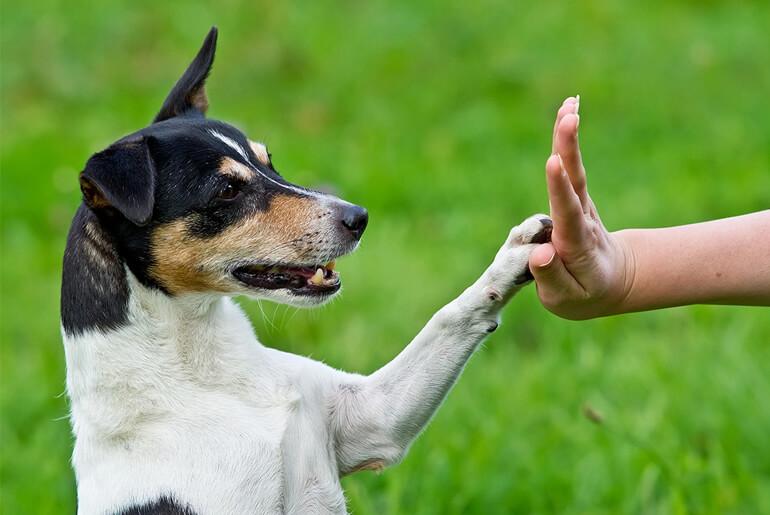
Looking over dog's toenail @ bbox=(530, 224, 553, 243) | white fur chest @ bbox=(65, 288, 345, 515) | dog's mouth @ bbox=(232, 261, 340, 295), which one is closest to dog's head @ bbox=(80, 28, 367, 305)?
dog's mouth @ bbox=(232, 261, 340, 295)

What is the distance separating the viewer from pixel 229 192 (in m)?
3.40

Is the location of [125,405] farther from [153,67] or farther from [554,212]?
[153,67]

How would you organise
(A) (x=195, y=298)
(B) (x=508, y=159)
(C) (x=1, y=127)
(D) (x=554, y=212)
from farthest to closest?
1. (C) (x=1, y=127)
2. (B) (x=508, y=159)
3. (A) (x=195, y=298)
4. (D) (x=554, y=212)

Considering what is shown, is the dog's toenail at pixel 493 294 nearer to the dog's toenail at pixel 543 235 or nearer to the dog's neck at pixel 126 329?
the dog's toenail at pixel 543 235

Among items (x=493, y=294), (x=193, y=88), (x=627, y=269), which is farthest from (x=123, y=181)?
(x=627, y=269)

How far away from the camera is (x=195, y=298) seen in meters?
3.29

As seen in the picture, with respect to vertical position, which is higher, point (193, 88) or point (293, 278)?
point (193, 88)

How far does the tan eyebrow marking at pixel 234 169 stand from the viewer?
3393 mm

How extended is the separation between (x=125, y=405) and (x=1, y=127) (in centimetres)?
654

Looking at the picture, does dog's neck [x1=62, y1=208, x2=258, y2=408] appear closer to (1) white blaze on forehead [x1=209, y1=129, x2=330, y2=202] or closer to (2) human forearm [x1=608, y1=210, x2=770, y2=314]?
(1) white blaze on forehead [x1=209, y1=129, x2=330, y2=202]

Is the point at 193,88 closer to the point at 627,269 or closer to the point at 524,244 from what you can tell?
the point at 524,244

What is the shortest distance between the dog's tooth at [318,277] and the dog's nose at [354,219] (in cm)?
14

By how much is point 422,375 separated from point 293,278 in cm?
49

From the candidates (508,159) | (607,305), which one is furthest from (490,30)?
(607,305)
